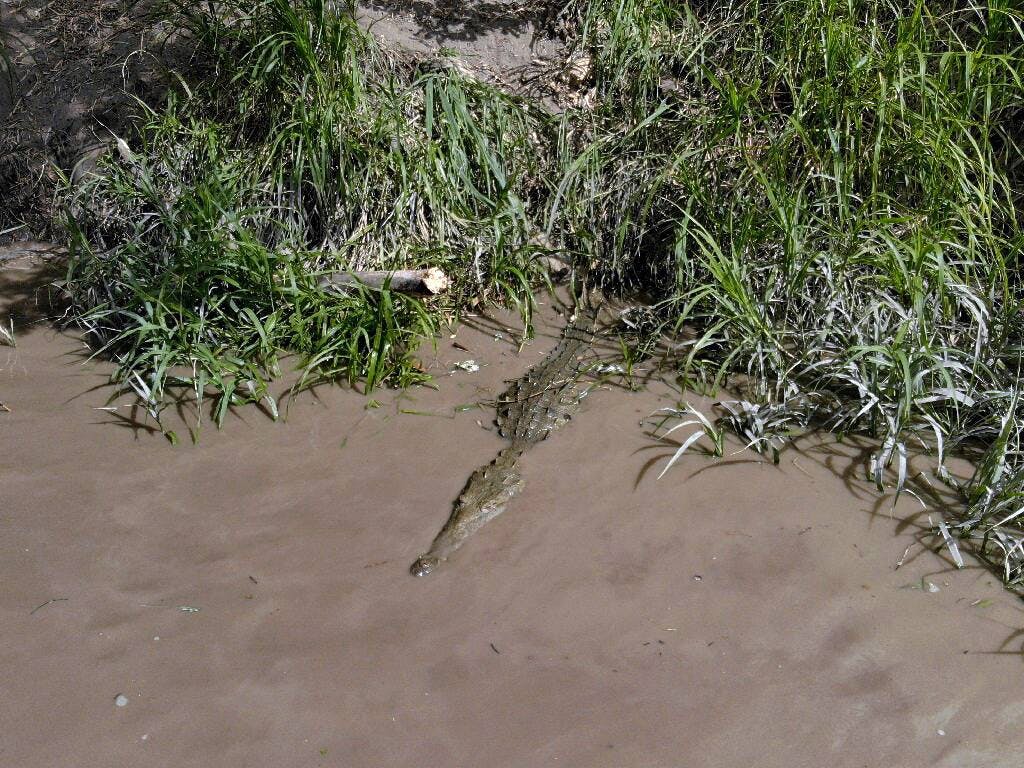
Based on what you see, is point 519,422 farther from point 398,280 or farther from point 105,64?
point 105,64

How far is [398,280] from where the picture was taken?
3.94 m

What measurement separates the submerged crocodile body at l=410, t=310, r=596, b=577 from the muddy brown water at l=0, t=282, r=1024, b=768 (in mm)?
54

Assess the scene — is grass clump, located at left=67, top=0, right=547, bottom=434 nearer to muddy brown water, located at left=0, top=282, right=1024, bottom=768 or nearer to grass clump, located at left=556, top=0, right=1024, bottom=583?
muddy brown water, located at left=0, top=282, right=1024, bottom=768

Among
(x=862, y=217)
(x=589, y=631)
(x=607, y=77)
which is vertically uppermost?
(x=607, y=77)

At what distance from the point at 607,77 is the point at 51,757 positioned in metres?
3.72

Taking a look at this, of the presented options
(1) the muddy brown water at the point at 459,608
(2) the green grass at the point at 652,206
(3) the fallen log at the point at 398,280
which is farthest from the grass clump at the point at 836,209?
(3) the fallen log at the point at 398,280

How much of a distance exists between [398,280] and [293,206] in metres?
0.68

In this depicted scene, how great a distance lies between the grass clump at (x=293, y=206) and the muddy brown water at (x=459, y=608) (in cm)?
33

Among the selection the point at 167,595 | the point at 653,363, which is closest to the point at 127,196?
the point at 167,595

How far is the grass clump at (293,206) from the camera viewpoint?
12.7 feet

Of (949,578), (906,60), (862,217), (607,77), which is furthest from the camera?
(607,77)

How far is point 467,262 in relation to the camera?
4.26m

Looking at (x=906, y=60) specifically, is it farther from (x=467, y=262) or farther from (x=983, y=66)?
(x=467, y=262)

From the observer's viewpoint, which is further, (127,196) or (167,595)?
(127,196)
